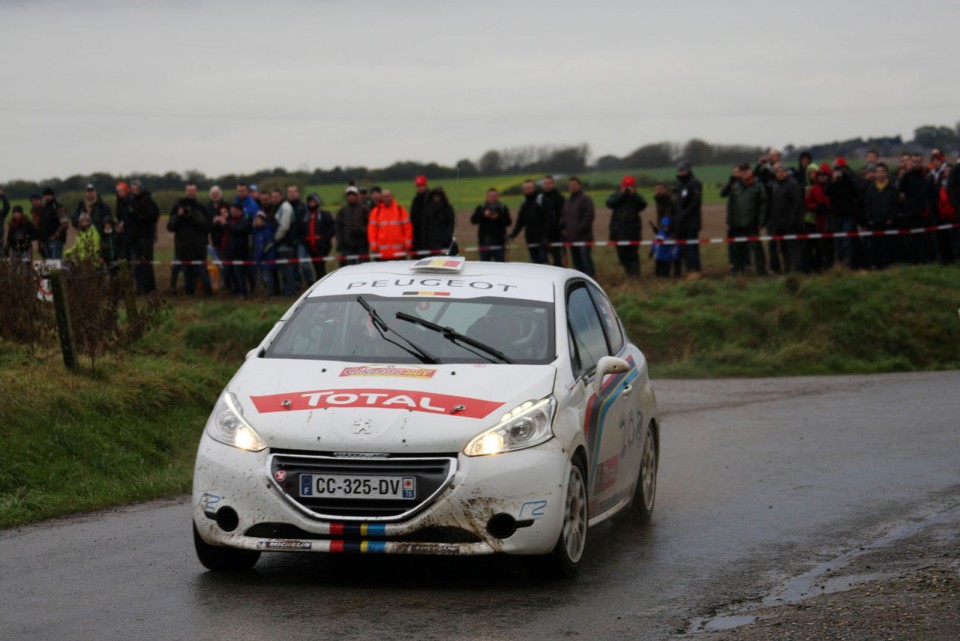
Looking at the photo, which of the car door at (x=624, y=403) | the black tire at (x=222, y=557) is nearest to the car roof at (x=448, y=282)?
the car door at (x=624, y=403)

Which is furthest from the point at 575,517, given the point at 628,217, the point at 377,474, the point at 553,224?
the point at 628,217

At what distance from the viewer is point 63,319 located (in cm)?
1457

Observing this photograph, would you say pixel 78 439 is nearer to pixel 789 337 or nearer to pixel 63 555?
pixel 63 555

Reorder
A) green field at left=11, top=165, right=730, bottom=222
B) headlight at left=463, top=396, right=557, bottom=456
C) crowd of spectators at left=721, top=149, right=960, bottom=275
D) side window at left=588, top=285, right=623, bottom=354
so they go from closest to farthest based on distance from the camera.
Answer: headlight at left=463, top=396, right=557, bottom=456
side window at left=588, top=285, right=623, bottom=354
crowd of spectators at left=721, top=149, right=960, bottom=275
green field at left=11, top=165, right=730, bottom=222

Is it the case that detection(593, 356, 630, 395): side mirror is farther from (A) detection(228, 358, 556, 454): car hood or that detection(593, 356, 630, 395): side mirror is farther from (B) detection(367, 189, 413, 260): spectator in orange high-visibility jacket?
(B) detection(367, 189, 413, 260): spectator in orange high-visibility jacket

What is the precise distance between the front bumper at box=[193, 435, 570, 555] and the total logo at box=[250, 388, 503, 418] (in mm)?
307

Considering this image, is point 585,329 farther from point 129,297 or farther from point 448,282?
point 129,297

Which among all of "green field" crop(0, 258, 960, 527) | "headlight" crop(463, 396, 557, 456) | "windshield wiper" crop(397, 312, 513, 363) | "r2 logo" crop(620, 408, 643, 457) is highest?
"windshield wiper" crop(397, 312, 513, 363)

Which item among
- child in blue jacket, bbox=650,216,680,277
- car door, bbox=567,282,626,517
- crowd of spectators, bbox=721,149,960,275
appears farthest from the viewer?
child in blue jacket, bbox=650,216,680,277

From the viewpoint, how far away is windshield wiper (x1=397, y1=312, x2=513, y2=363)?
29.9ft

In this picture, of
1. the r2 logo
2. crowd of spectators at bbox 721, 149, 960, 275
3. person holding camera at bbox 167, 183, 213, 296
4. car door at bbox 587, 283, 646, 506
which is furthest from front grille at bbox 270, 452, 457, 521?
person holding camera at bbox 167, 183, 213, 296

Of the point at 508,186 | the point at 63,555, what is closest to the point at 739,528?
the point at 63,555

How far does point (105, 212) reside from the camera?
29547 mm

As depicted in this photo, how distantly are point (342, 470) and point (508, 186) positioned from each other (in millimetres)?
73793
